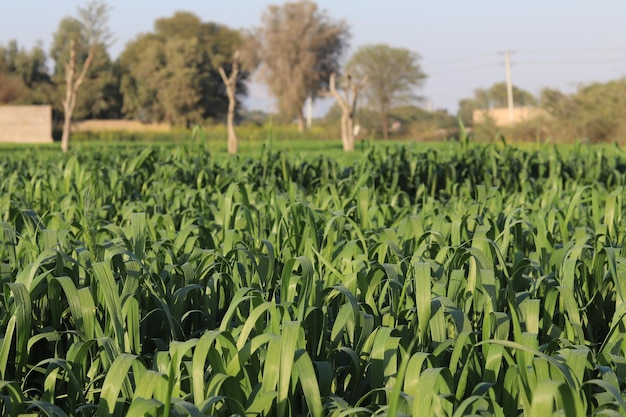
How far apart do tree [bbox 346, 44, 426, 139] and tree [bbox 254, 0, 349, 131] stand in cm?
657

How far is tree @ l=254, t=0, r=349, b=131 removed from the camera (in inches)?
2771

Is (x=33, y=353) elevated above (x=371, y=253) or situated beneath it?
situated beneath

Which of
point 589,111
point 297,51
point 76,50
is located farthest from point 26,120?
point 297,51

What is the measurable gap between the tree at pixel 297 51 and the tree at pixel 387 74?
6567 millimetres

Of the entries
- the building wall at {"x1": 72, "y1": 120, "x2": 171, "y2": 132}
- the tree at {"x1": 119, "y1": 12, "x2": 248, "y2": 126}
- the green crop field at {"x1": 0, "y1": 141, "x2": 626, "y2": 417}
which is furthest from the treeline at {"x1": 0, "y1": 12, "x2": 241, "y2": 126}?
the green crop field at {"x1": 0, "y1": 141, "x2": 626, "y2": 417}

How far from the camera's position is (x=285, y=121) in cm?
7144

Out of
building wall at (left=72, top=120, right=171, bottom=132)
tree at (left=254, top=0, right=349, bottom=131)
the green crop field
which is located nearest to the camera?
the green crop field

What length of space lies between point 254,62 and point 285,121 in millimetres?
6407

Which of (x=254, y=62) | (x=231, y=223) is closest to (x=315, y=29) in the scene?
(x=254, y=62)

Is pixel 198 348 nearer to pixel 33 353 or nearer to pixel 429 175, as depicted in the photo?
pixel 33 353

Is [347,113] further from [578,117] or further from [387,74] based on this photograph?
[387,74]

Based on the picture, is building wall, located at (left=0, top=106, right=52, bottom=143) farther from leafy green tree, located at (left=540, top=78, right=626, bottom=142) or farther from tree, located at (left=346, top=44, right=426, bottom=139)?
tree, located at (left=346, top=44, right=426, bottom=139)

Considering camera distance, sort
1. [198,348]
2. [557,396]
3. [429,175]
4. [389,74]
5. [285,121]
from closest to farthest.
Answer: [557,396]
[198,348]
[429,175]
[285,121]
[389,74]

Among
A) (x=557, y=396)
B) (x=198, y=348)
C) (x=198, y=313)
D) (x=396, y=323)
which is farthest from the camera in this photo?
(x=198, y=313)
